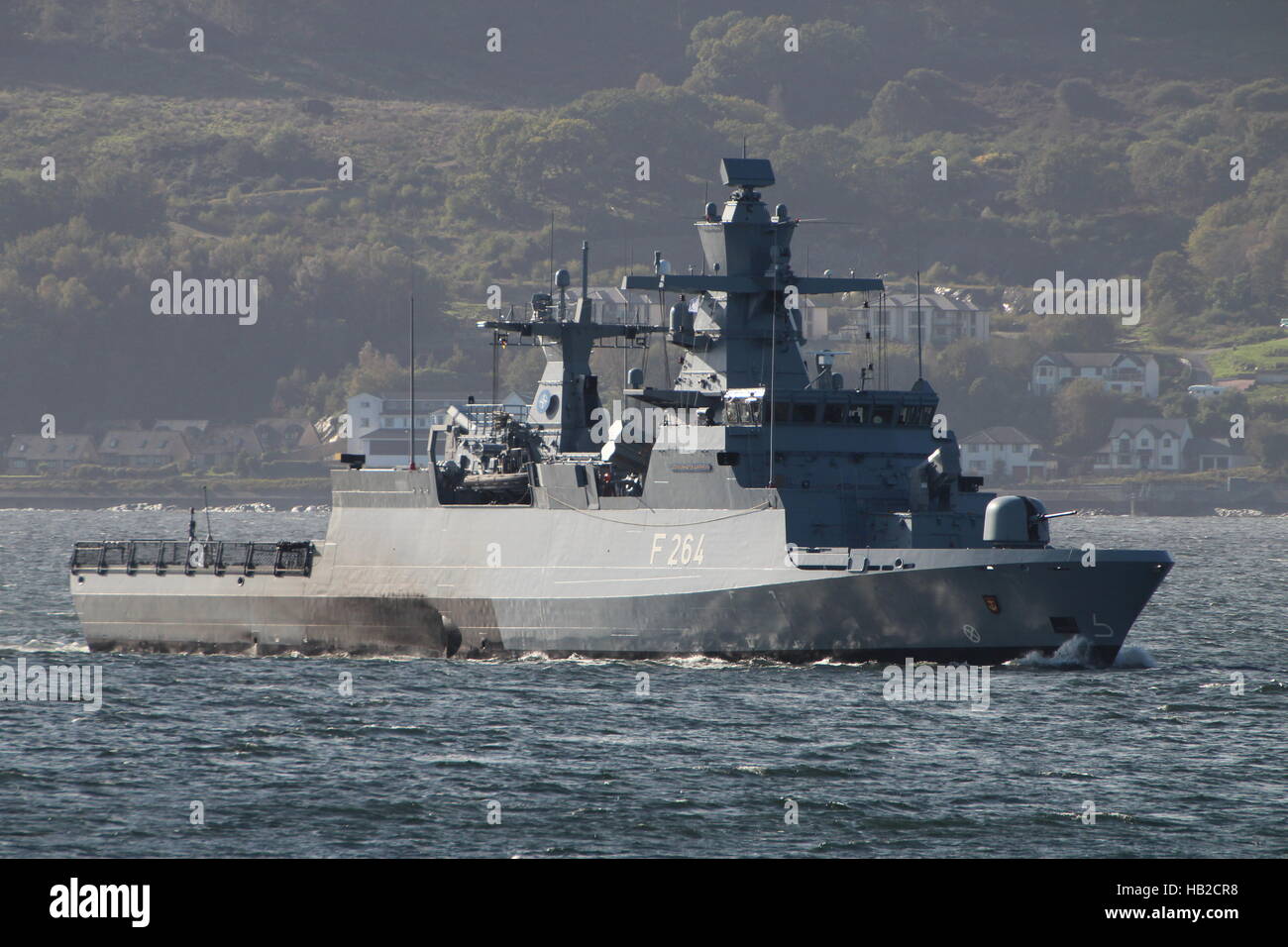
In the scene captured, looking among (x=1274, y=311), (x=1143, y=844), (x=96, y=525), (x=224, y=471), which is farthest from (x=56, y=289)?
(x=1143, y=844)

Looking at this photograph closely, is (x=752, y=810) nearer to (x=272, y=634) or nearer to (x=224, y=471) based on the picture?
(x=272, y=634)

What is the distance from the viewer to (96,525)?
12494 centimetres

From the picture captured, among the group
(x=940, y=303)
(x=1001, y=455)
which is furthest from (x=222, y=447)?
(x=940, y=303)

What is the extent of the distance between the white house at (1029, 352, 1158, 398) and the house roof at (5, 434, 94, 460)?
78.2 metres

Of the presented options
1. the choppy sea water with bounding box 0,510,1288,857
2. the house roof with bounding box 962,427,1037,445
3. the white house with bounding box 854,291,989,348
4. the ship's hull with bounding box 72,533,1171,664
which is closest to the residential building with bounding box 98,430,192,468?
the white house with bounding box 854,291,989,348

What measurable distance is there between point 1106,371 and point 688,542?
14092cm

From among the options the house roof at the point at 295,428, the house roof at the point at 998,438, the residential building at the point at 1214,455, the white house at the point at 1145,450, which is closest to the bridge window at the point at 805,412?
the house roof at the point at 998,438

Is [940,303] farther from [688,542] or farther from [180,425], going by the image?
[688,542]

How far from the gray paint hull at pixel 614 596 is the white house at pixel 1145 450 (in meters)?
117

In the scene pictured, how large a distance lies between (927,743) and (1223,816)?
5.29m

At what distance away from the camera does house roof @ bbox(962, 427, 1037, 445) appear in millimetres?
140750

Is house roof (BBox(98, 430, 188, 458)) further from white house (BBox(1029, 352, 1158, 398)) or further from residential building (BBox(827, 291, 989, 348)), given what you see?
white house (BBox(1029, 352, 1158, 398))

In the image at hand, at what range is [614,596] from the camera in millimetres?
34844
